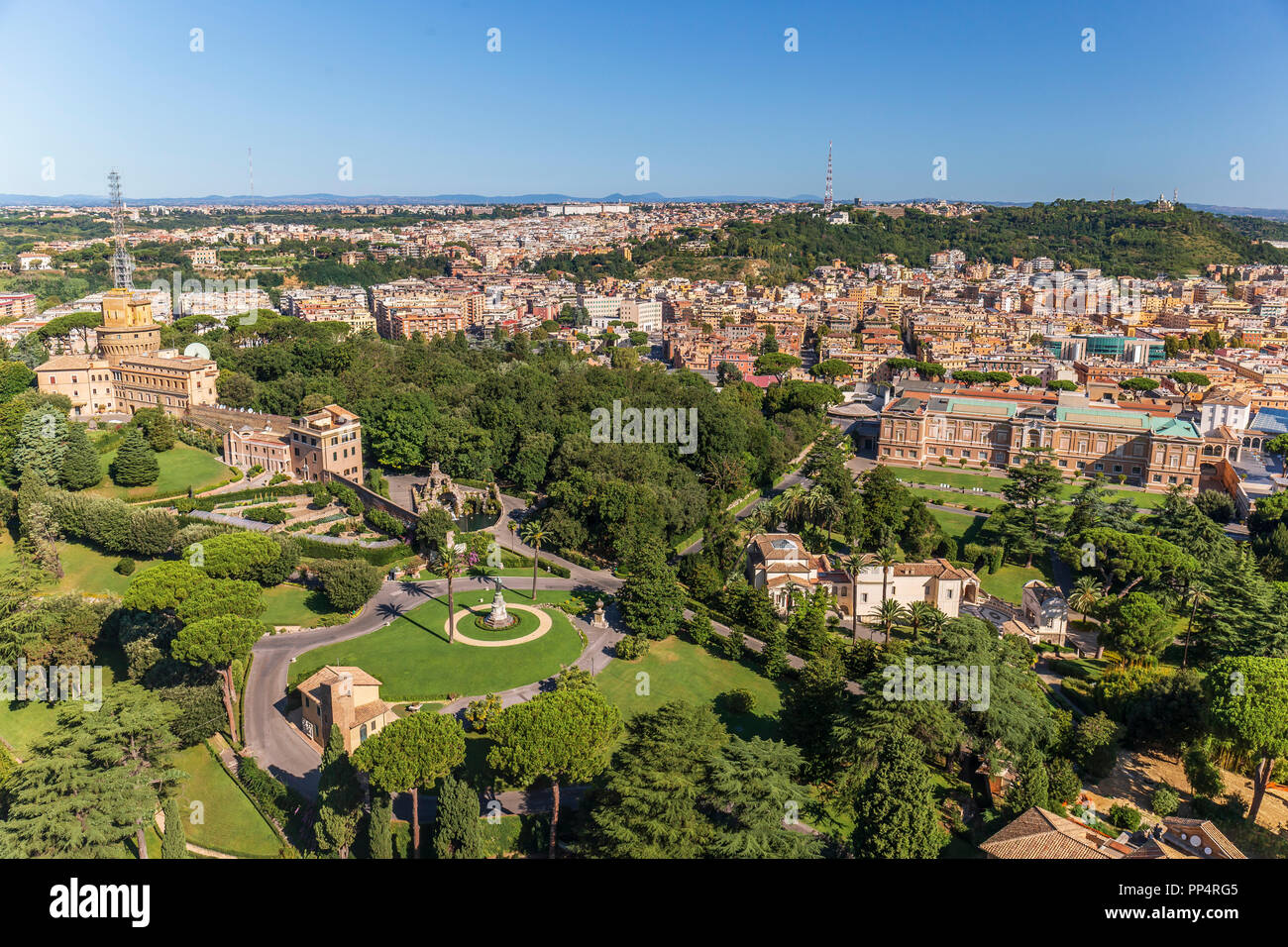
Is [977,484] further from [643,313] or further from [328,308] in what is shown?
[328,308]

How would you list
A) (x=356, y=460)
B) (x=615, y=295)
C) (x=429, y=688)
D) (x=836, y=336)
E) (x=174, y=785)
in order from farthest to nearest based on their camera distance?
(x=615, y=295), (x=836, y=336), (x=356, y=460), (x=429, y=688), (x=174, y=785)

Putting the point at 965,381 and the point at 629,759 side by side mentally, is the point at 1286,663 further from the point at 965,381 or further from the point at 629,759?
the point at 965,381

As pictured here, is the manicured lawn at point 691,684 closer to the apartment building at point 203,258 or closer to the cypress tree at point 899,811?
the cypress tree at point 899,811

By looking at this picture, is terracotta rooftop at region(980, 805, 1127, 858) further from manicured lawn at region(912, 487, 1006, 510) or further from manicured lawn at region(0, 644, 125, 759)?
manicured lawn at region(912, 487, 1006, 510)

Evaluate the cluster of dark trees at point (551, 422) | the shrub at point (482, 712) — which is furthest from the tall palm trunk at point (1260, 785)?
the cluster of dark trees at point (551, 422)
